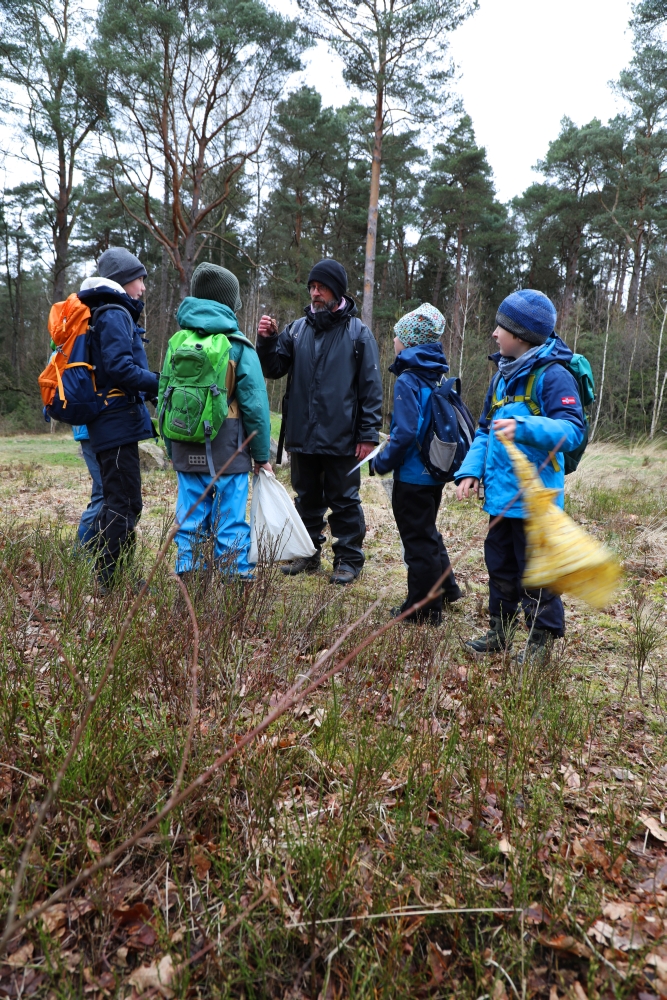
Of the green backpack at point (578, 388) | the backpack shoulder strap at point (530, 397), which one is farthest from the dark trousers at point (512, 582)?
the backpack shoulder strap at point (530, 397)

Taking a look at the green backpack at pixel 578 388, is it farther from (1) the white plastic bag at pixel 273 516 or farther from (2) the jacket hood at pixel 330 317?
(2) the jacket hood at pixel 330 317

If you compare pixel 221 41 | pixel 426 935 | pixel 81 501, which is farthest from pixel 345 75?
pixel 426 935

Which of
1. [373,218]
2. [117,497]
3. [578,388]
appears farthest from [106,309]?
[373,218]

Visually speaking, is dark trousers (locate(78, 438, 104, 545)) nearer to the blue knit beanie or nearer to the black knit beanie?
the black knit beanie

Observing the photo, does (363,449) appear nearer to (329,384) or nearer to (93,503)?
(329,384)

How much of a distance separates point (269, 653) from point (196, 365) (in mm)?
1726

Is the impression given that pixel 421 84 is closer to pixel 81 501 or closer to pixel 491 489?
pixel 81 501

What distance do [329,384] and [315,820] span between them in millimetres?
3170

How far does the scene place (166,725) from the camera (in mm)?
2064

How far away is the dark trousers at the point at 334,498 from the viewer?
14.8ft

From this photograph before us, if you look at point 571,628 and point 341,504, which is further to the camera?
point 341,504

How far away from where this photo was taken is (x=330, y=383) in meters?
4.32

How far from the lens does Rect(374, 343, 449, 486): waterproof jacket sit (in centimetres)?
348

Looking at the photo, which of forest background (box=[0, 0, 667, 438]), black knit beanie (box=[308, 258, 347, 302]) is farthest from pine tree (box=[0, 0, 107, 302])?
black knit beanie (box=[308, 258, 347, 302])
